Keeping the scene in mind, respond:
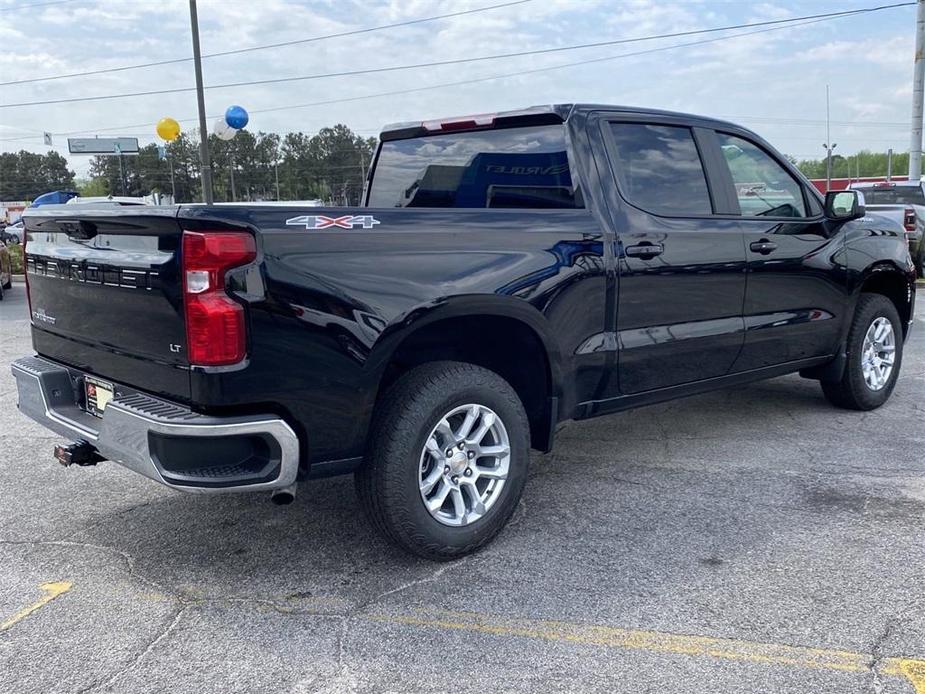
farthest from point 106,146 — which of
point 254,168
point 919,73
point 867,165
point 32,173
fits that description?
point 867,165

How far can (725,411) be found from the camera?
611 cm

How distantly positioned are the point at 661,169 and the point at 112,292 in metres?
2.75

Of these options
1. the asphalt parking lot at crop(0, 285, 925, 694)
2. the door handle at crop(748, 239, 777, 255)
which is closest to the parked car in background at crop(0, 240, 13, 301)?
the asphalt parking lot at crop(0, 285, 925, 694)

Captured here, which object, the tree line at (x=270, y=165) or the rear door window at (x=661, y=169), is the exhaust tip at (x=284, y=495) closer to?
the rear door window at (x=661, y=169)

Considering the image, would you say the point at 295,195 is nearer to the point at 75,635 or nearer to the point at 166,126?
the point at 166,126

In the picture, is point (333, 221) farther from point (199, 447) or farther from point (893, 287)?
point (893, 287)

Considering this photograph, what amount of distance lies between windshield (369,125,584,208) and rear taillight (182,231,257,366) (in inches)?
70.4

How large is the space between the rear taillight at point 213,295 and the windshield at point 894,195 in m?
15.2

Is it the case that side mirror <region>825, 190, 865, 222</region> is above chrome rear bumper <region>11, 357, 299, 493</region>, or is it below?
above

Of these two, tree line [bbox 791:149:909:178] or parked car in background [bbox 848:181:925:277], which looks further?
tree line [bbox 791:149:909:178]

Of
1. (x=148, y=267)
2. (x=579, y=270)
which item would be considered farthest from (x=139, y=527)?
(x=579, y=270)

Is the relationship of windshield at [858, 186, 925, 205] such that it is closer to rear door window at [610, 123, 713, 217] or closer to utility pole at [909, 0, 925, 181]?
utility pole at [909, 0, 925, 181]

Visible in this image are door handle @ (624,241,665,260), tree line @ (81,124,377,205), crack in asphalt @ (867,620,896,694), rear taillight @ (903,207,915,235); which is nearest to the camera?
crack in asphalt @ (867,620,896,694)

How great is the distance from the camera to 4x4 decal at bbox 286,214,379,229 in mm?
3033
